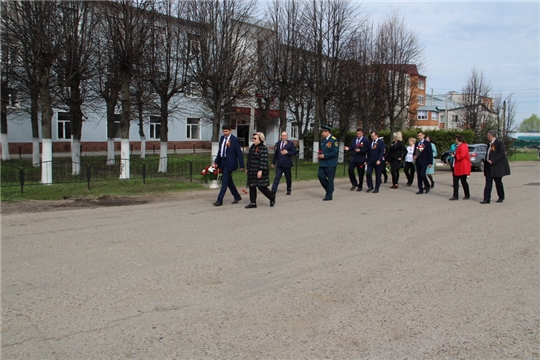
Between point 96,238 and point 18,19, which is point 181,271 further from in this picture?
point 18,19

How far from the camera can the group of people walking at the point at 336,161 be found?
1092 centimetres

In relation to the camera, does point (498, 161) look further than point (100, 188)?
No

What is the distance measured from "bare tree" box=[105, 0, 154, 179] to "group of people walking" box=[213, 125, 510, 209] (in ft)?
23.9

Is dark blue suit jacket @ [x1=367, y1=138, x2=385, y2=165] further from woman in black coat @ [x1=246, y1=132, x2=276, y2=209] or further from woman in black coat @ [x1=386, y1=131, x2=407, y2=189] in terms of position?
woman in black coat @ [x1=246, y1=132, x2=276, y2=209]

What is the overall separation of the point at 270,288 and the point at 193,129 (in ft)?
132

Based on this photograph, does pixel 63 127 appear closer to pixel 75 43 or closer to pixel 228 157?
pixel 75 43

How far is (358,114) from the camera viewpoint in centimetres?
3083

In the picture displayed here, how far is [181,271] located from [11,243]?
334 cm

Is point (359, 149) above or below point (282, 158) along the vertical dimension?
above

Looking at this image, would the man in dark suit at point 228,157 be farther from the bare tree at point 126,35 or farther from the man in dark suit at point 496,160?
the bare tree at point 126,35

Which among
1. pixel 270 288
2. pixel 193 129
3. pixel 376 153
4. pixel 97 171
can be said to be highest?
pixel 193 129

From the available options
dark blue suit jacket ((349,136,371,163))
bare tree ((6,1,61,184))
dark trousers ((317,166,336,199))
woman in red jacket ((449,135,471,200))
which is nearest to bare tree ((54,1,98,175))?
bare tree ((6,1,61,184))

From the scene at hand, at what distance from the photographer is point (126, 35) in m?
17.0

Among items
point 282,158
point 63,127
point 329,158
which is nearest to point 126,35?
point 282,158
